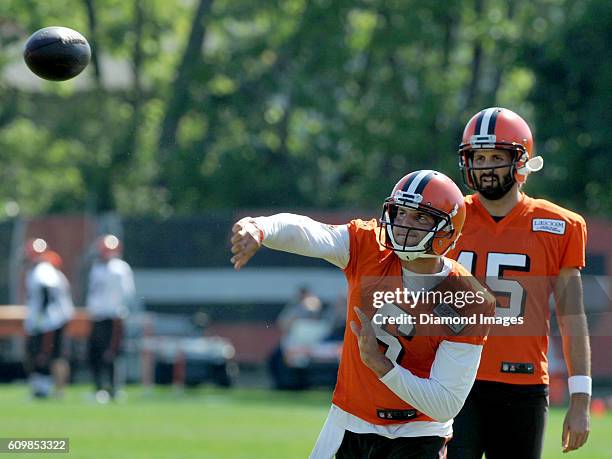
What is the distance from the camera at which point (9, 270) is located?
20844mm

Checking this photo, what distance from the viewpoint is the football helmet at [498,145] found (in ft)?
18.2

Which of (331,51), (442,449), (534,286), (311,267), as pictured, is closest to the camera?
(442,449)

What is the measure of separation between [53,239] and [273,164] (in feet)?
25.9

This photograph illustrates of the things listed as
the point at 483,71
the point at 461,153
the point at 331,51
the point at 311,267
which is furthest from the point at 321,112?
the point at 461,153

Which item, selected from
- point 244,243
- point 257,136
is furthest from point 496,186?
point 257,136

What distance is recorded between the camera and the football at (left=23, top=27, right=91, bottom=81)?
6.53m

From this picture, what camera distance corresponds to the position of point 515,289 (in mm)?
5562

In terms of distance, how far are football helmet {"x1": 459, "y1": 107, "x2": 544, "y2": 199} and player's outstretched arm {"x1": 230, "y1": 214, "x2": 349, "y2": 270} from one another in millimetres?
1039

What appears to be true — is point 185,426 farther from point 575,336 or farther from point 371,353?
point 371,353

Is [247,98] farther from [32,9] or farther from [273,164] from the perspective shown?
[32,9]

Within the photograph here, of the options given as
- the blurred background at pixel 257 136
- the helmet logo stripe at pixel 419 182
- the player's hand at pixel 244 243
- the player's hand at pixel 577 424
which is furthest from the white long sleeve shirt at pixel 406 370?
the blurred background at pixel 257 136

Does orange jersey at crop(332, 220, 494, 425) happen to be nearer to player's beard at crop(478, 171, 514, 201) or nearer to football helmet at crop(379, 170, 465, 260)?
football helmet at crop(379, 170, 465, 260)

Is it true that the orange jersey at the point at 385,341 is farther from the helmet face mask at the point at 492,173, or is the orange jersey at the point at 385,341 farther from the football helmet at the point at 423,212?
the helmet face mask at the point at 492,173

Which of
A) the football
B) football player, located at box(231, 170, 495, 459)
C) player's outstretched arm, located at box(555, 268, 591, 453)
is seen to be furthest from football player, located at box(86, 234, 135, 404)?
football player, located at box(231, 170, 495, 459)
